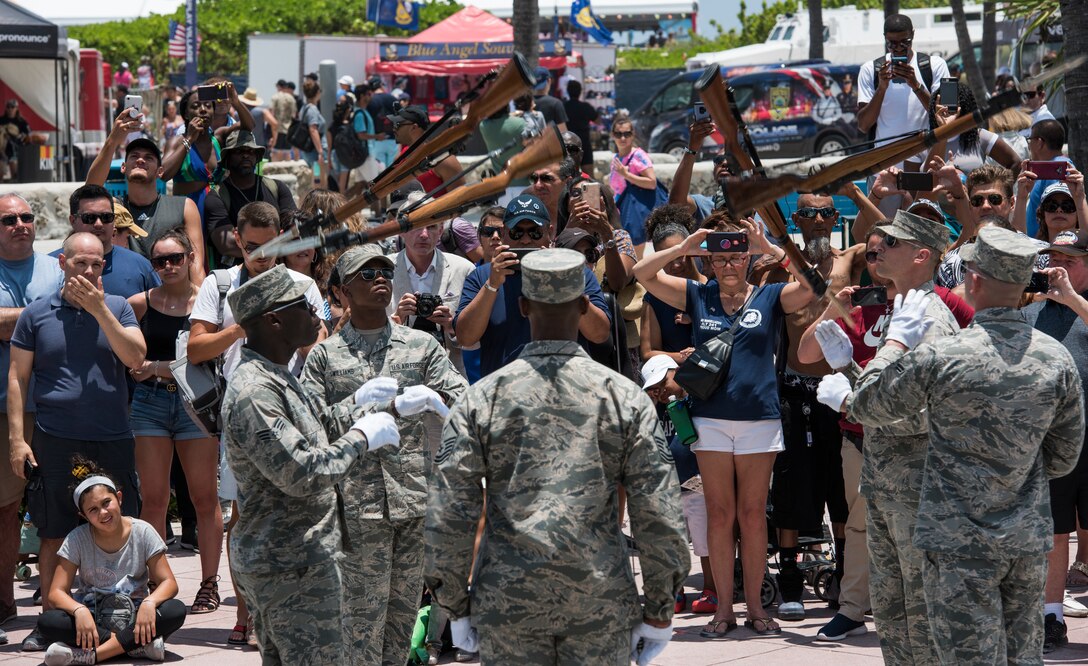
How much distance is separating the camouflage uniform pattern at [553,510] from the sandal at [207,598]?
387cm

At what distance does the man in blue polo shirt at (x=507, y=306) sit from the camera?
6.95 metres

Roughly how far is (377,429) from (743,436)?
2.80 meters

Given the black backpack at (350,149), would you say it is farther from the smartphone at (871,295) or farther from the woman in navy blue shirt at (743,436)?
the smartphone at (871,295)

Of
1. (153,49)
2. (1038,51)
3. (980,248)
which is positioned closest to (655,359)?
(980,248)

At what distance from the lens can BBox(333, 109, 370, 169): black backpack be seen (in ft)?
59.5

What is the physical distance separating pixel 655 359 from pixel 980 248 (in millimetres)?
1817

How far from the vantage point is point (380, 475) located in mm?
5801

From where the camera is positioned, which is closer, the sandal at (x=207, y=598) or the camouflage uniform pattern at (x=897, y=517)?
the camouflage uniform pattern at (x=897, y=517)

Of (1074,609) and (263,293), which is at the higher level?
(263,293)

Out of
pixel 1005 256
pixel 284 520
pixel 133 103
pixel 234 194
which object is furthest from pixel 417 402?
pixel 133 103

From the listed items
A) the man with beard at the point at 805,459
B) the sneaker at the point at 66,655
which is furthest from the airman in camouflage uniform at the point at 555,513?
the man with beard at the point at 805,459

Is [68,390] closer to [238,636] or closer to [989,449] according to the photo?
[238,636]

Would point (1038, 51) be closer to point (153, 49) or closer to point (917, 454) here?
point (917, 454)

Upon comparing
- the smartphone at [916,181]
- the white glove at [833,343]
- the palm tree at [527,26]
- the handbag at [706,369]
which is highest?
the palm tree at [527,26]
